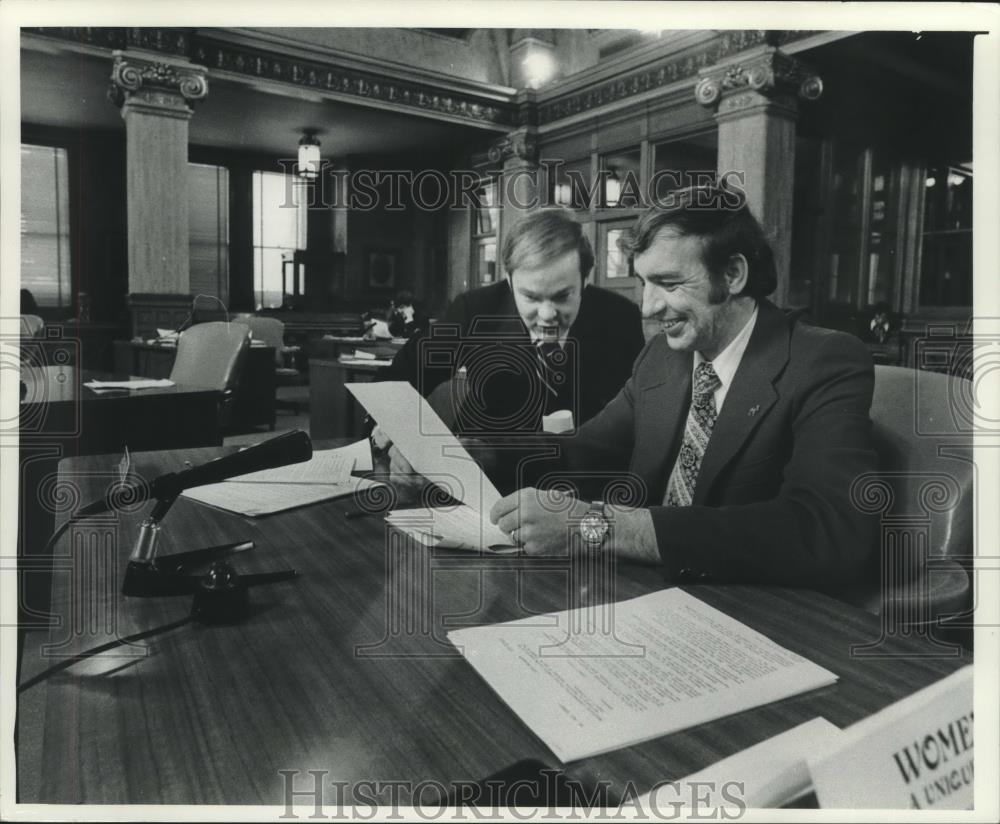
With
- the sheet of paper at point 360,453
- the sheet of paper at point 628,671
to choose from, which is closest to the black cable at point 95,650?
the sheet of paper at point 628,671

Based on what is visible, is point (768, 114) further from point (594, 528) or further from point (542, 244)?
point (594, 528)

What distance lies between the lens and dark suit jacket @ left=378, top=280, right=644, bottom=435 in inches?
66.2

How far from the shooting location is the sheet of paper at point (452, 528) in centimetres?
93

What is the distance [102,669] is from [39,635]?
0.68 feet

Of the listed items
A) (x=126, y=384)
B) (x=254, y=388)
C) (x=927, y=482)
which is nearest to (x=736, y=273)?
(x=927, y=482)

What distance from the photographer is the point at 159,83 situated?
445 cm

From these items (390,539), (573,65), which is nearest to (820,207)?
(573,65)

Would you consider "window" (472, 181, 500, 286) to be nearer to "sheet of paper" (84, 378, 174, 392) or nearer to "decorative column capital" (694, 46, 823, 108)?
"sheet of paper" (84, 378, 174, 392)

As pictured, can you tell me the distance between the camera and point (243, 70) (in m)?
5.04

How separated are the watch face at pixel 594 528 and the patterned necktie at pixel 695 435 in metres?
0.42

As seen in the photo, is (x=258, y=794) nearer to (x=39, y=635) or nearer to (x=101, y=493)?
(x=39, y=635)

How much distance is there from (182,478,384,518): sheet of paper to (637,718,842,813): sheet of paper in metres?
0.77

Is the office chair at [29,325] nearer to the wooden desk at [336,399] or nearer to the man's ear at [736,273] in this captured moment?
the man's ear at [736,273]

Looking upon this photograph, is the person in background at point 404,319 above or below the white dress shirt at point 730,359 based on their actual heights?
above
